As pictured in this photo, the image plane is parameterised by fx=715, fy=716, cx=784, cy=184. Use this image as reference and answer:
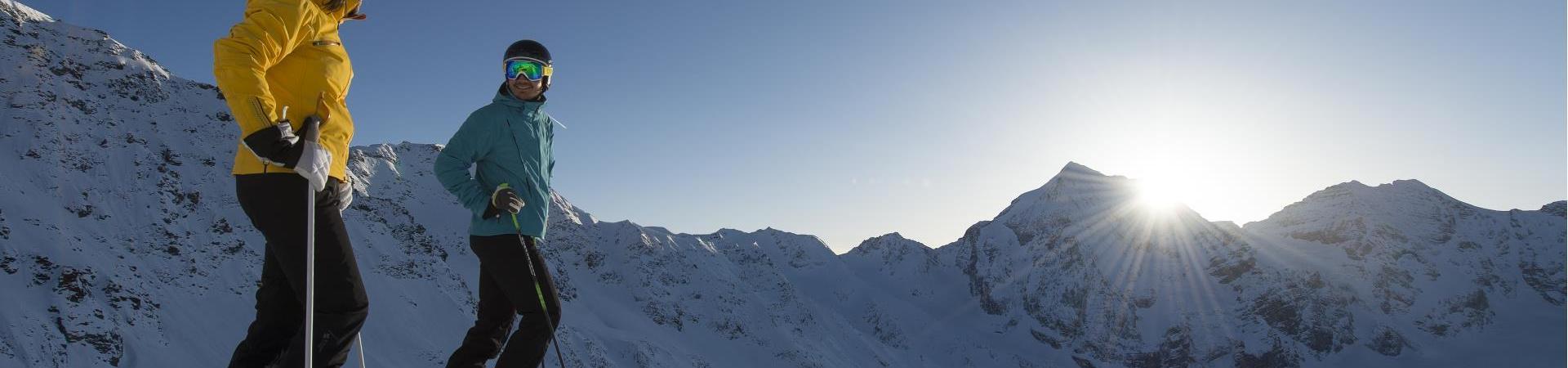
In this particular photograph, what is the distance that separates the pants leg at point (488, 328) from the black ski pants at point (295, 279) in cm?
102

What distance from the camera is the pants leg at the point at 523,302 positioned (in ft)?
16.7

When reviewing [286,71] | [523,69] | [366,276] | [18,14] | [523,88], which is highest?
[18,14]

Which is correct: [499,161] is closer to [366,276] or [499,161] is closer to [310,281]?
[310,281]

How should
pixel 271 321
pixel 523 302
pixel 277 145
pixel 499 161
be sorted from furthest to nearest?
pixel 499 161 < pixel 523 302 < pixel 271 321 < pixel 277 145

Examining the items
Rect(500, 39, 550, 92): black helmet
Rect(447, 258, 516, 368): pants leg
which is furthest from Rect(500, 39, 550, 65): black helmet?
Rect(447, 258, 516, 368): pants leg

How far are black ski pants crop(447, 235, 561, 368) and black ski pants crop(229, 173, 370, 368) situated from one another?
104 centimetres

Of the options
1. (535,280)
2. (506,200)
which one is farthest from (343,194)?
(535,280)

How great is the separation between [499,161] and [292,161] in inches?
75.1

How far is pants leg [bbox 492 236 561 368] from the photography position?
5.08 metres

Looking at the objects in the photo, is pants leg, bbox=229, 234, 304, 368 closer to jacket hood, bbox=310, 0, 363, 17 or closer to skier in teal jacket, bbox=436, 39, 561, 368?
skier in teal jacket, bbox=436, 39, 561, 368

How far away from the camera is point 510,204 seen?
489cm

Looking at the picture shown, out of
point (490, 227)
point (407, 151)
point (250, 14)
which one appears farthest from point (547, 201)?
point (407, 151)

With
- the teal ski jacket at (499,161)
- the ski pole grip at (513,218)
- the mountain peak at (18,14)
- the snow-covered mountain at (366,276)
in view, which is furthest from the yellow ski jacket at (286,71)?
the mountain peak at (18,14)

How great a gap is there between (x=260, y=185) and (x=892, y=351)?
18007cm
